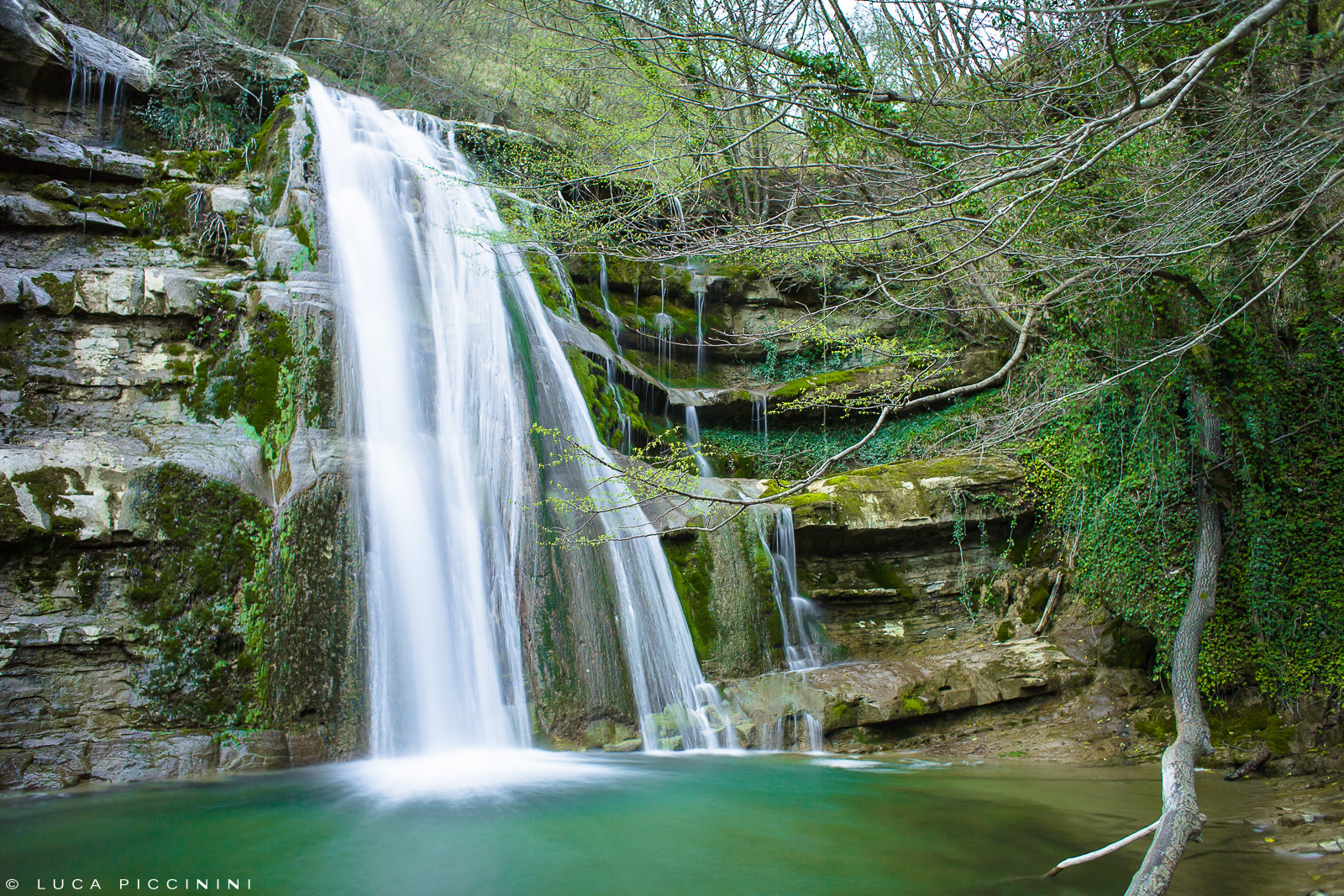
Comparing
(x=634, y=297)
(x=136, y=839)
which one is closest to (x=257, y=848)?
(x=136, y=839)

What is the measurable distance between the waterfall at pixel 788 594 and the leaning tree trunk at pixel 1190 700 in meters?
3.64

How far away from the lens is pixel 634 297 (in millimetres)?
14672

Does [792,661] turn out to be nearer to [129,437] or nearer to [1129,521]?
[1129,521]

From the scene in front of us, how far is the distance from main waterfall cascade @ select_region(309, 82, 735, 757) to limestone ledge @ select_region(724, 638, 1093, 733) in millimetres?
500

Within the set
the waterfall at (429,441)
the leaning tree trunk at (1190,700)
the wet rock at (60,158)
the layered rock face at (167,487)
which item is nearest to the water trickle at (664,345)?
the waterfall at (429,441)

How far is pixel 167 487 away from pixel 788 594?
632 cm

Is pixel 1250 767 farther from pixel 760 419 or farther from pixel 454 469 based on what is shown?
pixel 760 419

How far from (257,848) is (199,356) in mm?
4928

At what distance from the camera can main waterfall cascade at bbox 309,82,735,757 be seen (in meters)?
6.25

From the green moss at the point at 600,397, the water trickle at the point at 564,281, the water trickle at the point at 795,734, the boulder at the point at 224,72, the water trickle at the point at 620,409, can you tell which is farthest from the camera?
the boulder at the point at 224,72

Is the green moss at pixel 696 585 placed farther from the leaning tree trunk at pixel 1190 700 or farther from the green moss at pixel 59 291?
the green moss at pixel 59 291

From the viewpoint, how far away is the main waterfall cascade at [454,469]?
6.25 m

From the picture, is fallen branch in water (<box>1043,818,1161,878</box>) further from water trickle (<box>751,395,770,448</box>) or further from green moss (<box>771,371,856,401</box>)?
water trickle (<box>751,395,770,448</box>)

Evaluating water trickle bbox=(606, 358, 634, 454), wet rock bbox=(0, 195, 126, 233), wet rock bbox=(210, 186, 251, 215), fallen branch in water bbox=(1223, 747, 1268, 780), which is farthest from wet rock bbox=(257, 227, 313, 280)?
fallen branch in water bbox=(1223, 747, 1268, 780)
